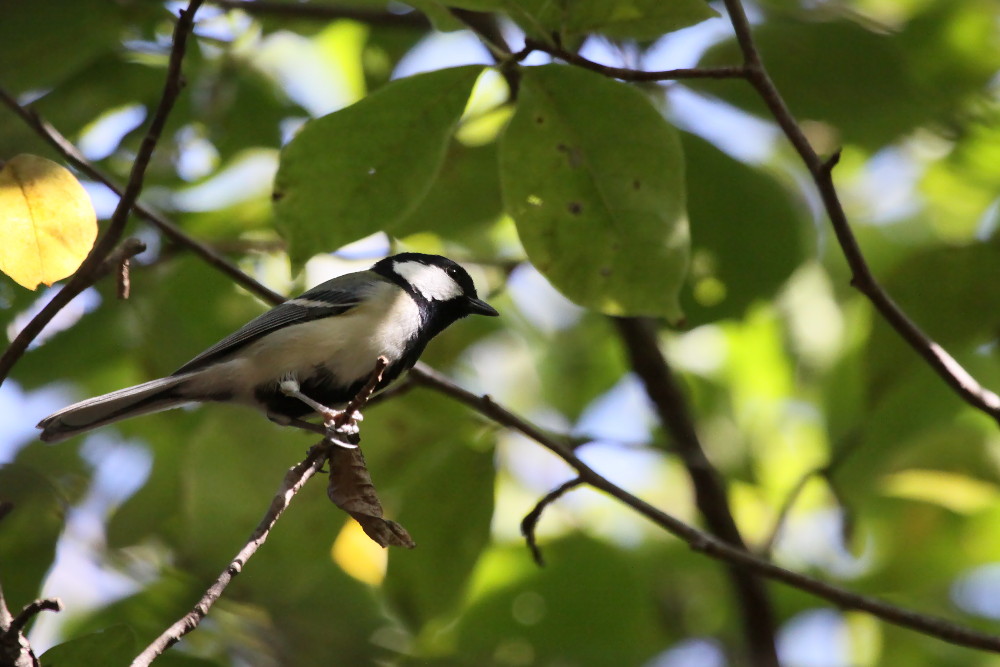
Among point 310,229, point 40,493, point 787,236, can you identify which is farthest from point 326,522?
point 787,236

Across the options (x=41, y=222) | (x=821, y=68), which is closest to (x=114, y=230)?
(x=41, y=222)

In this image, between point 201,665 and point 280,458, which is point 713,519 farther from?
point 201,665

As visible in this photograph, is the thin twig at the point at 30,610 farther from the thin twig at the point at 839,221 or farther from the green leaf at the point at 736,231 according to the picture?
the green leaf at the point at 736,231

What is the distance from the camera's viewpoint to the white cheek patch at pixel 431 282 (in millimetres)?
3188

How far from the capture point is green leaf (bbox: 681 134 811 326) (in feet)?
8.59

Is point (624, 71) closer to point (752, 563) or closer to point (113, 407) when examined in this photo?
point (752, 563)

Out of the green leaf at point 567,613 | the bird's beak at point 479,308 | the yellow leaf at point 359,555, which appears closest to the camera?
the green leaf at point 567,613

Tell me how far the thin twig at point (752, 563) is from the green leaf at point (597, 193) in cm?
34

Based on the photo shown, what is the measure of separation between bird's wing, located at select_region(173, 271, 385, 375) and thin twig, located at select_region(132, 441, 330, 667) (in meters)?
0.79

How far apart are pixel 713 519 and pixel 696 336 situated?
4.07 feet

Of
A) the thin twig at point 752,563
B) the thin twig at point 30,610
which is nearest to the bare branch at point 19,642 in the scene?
the thin twig at point 30,610

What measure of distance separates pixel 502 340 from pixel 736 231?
4.78 ft

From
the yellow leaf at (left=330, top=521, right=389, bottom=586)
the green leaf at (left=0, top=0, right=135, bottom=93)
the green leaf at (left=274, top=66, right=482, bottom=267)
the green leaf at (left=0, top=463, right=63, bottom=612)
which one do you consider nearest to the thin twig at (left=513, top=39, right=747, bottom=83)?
the green leaf at (left=274, top=66, right=482, bottom=267)

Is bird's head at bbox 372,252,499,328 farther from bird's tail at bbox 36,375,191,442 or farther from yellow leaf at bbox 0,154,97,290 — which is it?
yellow leaf at bbox 0,154,97,290
